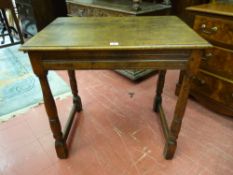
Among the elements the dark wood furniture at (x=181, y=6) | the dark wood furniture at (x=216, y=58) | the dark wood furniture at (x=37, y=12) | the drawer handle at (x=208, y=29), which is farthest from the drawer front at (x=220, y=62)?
the dark wood furniture at (x=37, y=12)

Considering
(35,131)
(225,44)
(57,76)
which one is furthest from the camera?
(57,76)

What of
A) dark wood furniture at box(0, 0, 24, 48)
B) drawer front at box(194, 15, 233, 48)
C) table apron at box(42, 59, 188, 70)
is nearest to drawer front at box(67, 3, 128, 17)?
drawer front at box(194, 15, 233, 48)

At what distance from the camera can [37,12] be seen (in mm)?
2998

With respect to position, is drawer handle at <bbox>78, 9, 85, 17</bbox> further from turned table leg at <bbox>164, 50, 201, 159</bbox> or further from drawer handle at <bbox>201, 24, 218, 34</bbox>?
turned table leg at <bbox>164, 50, 201, 159</bbox>

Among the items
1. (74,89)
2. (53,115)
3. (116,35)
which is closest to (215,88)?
(116,35)

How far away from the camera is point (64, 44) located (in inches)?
36.6

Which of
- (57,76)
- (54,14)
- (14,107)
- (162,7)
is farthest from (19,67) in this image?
(162,7)

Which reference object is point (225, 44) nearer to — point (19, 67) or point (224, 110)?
point (224, 110)

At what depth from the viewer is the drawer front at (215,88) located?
1.56 m

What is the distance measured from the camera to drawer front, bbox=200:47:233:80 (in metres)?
1.47

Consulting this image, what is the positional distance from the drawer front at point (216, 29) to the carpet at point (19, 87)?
1.41m

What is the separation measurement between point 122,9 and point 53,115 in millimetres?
1312

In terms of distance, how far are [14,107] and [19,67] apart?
36.6 inches

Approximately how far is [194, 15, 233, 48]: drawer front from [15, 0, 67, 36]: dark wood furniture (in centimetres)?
243
